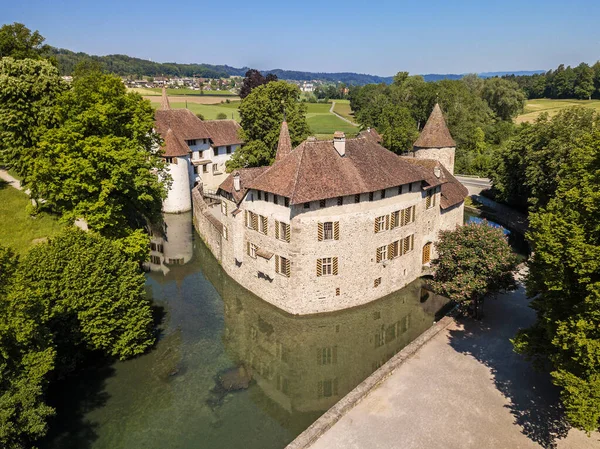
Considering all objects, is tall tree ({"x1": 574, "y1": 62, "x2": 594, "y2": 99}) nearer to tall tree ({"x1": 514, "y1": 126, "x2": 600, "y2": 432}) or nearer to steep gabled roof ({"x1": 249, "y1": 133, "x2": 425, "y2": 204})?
steep gabled roof ({"x1": 249, "y1": 133, "x2": 425, "y2": 204})

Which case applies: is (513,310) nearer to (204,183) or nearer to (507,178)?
(507,178)

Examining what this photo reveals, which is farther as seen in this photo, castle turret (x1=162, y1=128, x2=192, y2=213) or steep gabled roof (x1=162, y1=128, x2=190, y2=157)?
castle turret (x1=162, y1=128, x2=192, y2=213)

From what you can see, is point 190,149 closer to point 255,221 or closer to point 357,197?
point 255,221

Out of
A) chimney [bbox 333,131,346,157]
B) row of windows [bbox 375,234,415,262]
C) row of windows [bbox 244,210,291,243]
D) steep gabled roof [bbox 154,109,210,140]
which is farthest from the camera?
steep gabled roof [bbox 154,109,210,140]

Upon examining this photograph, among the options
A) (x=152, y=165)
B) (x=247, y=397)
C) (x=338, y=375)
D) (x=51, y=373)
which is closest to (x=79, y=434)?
(x=51, y=373)

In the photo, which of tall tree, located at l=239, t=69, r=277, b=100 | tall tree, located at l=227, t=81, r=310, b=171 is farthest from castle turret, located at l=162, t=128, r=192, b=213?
tall tree, located at l=239, t=69, r=277, b=100

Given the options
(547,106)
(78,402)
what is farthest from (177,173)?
(547,106)
